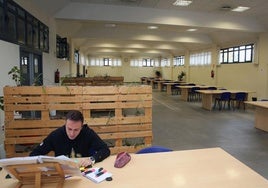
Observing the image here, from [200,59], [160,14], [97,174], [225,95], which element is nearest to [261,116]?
[225,95]

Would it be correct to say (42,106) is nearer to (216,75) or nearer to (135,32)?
(135,32)

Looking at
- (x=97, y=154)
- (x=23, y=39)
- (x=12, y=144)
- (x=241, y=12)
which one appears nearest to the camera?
(x=97, y=154)

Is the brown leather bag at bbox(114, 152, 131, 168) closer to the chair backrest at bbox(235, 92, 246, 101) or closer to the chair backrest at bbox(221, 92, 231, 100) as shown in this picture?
the chair backrest at bbox(221, 92, 231, 100)

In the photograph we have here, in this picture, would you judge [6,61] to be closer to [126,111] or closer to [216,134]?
[126,111]

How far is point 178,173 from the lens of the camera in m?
1.87

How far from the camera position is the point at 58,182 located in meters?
1.69

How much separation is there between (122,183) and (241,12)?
8.51m

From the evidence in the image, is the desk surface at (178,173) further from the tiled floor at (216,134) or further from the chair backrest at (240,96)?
the chair backrest at (240,96)


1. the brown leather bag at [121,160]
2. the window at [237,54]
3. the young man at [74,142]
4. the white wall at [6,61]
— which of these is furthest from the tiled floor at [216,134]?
the window at [237,54]

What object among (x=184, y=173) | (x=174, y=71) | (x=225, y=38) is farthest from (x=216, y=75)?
(x=184, y=173)

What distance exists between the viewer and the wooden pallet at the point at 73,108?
3676 mm

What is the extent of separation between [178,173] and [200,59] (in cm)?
1472

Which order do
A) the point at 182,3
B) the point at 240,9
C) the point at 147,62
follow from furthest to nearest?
the point at 147,62
the point at 240,9
the point at 182,3

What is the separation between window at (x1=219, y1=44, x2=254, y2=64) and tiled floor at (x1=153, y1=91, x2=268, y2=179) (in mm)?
3688
